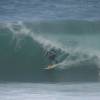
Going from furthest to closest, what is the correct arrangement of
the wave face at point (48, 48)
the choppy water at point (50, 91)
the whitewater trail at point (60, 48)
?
the whitewater trail at point (60, 48) → the wave face at point (48, 48) → the choppy water at point (50, 91)

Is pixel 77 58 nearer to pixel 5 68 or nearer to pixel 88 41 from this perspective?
pixel 88 41

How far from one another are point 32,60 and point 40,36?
0.32m

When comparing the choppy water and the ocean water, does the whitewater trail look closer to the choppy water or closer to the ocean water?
the ocean water

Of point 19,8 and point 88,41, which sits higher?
point 19,8

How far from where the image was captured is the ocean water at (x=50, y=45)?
6492 mm

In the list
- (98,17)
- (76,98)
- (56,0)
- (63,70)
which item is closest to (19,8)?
(56,0)

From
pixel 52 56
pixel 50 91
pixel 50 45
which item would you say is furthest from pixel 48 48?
pixel 50 91

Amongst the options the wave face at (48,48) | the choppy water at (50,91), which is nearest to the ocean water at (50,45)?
the wave face at (48,48)

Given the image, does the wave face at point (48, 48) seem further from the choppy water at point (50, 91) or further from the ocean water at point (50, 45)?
the choppy water at point (50, 91)

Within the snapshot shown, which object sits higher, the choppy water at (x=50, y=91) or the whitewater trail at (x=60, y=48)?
the whitewater trail at (x=60, y=48)

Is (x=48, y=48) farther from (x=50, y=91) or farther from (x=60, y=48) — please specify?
(x=50, y=91)

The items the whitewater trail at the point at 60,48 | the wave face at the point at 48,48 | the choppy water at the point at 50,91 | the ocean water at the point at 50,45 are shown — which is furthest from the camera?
the whitewater trail at the point at 60,48

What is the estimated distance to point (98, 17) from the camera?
7496 millimetres

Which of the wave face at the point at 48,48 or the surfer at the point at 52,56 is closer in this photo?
the surfer at the point at 52,56
